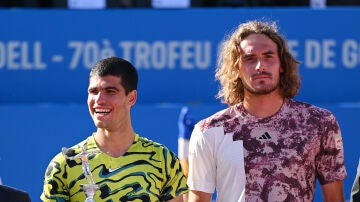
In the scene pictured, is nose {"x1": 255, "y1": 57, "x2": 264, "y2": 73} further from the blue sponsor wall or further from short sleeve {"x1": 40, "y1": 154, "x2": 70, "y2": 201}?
the blue sponsor wall

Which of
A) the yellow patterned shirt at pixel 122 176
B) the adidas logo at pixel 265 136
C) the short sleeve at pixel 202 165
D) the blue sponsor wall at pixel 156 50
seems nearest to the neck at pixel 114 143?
the yellow patterned shirt at pixel 122 176

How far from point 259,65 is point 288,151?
0.40m

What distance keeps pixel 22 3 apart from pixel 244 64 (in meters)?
5.03

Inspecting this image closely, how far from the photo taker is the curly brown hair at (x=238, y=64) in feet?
13.8

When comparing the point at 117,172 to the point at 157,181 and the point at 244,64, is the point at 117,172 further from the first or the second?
the point at 244,64

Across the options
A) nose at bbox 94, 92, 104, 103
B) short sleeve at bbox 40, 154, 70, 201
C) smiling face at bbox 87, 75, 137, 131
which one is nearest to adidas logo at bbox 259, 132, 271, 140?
smiling face at bbox 87, 75, 137, 131

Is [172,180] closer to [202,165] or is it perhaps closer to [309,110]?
[202,165]

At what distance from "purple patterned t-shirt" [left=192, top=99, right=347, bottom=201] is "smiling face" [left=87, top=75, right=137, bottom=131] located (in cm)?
45

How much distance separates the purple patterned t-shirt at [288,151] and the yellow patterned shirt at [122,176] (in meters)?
0.35

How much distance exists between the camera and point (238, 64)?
426 cm

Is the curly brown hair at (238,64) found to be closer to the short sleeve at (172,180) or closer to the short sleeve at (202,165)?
the short sleeve at (202,165)

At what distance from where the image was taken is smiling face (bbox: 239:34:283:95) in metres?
4.11

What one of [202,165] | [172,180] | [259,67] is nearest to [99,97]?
[172,180]

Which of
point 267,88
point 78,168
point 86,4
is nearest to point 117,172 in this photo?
point 78,168
